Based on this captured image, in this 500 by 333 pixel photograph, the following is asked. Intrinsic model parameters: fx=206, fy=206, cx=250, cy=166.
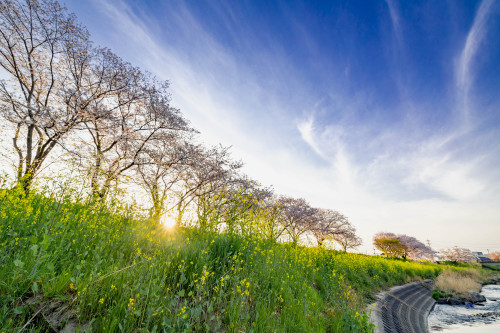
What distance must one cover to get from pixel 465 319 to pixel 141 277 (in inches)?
738

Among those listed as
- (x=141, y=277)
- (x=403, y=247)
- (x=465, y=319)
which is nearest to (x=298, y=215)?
(x=465, y=319)

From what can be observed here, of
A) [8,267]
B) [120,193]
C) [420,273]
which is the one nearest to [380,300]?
[120,193]

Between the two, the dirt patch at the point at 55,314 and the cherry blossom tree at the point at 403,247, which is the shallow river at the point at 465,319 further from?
the cherry blossom tree at the point at 403,247

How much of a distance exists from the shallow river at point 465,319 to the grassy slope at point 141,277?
8.66 m

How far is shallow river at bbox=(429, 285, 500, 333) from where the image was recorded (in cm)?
1046

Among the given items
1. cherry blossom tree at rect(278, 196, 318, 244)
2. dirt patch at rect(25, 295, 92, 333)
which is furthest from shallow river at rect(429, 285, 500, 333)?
cherry blossom tree at rect(278, 196, 318, 244)

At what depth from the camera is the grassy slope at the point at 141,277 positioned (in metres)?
2.43

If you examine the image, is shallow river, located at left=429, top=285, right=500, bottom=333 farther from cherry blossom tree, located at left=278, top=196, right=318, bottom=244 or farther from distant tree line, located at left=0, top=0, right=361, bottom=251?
cherry blossom tree, located at left=278, top=196, right=318, bottom=244

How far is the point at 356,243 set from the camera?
4444 cm

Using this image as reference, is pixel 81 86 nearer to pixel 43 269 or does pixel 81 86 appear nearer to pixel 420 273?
pixel 43 269

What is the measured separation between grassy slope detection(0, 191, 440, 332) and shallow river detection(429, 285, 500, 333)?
8.66 metres

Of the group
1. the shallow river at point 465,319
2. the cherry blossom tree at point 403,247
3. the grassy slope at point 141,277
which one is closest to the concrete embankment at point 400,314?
the shallow river at point 465,319

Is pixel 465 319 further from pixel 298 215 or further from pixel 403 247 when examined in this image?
pixel 403 247

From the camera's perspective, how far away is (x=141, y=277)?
106 inches
